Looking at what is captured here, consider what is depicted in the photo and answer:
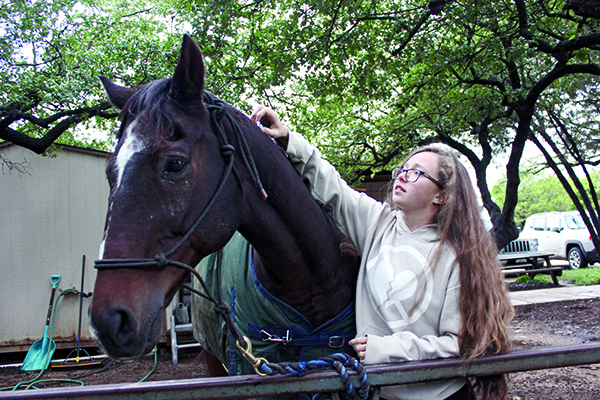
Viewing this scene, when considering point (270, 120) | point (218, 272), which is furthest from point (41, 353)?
point (270, 120)

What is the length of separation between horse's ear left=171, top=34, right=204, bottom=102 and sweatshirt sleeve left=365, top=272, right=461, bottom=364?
3.30 feet

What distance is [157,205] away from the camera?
118 cm

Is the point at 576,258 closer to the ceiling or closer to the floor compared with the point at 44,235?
closer to the floor

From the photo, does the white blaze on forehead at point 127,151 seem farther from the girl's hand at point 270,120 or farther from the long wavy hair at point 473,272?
the long wavy hair at point 473,272

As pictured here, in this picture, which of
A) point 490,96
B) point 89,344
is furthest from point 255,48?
point 89,344

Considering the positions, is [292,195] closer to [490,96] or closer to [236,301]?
[236,301]

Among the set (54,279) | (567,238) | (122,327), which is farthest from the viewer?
(567,238)

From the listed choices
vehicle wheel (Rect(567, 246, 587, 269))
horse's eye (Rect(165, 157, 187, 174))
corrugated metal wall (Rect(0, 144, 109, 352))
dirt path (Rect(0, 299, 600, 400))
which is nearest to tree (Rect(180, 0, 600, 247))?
dirt path (Rect(0, 299, 600, 400))

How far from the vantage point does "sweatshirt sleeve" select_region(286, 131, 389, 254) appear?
66.8 inches

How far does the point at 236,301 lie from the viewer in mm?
1759

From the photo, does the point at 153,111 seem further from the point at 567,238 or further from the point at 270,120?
the point at 567,238

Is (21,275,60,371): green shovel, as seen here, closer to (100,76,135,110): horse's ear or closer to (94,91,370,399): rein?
(100,76,135,110): horse's ear

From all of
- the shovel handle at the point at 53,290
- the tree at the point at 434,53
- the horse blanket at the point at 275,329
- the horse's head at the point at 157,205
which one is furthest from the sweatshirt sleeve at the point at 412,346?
the shovel handle at the point at 53,290

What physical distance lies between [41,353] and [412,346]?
6.07 meters
